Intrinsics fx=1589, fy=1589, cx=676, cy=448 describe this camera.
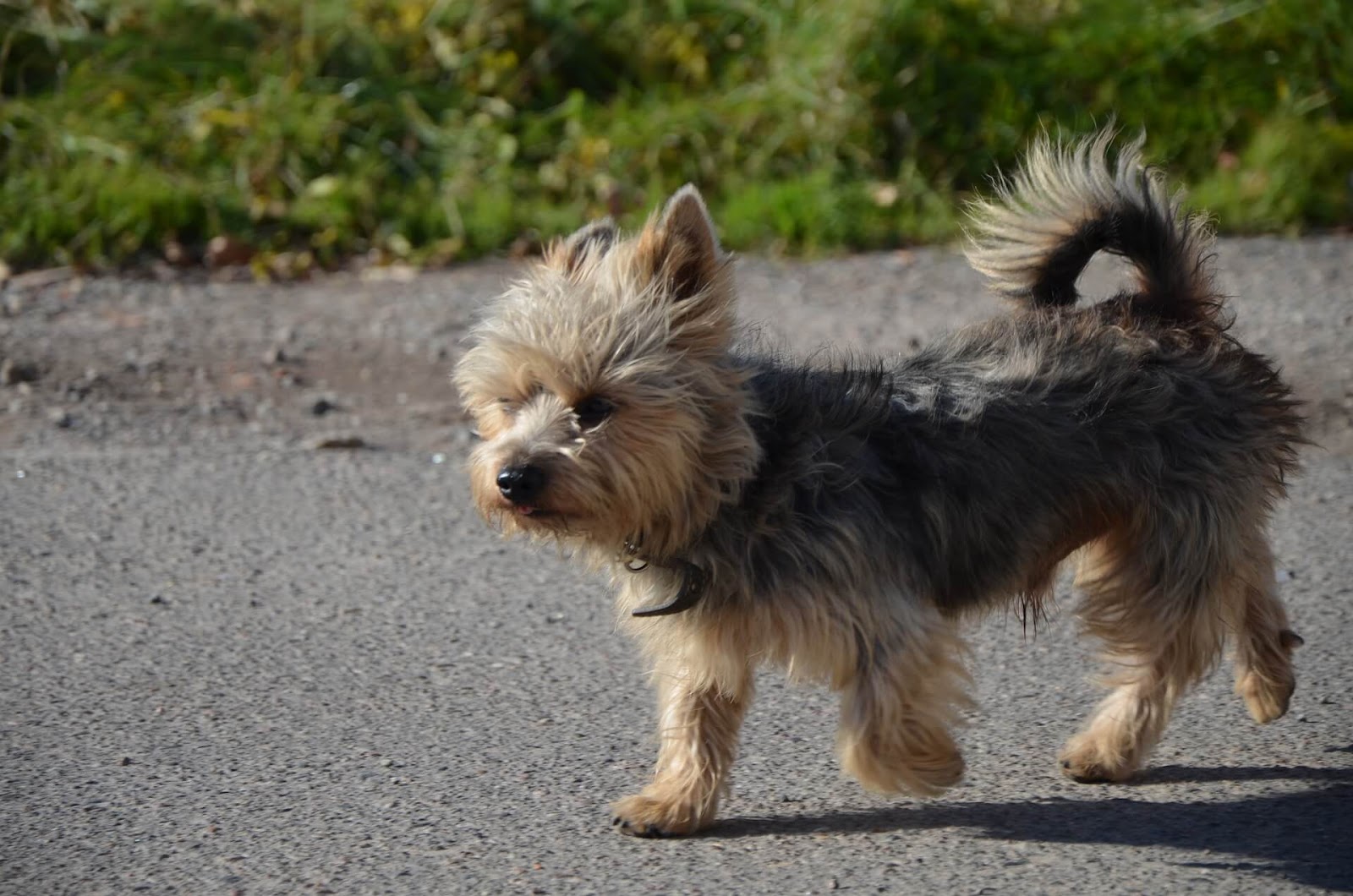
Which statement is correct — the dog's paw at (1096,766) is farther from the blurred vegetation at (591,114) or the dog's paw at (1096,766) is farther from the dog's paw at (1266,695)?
the blurred vegetation at (591,114)

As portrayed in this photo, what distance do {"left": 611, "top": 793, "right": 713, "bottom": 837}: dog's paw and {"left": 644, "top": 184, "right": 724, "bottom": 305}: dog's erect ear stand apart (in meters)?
1.20

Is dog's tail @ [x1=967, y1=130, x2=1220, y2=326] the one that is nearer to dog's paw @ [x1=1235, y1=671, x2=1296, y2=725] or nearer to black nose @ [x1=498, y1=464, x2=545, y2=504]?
dog's paw @ [x1=1235, y1=671, x2=1296, y2=725]

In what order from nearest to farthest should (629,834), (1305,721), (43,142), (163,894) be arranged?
1. (163,894)
2. (629,834)
3. (1305,721)
4. (43,142)

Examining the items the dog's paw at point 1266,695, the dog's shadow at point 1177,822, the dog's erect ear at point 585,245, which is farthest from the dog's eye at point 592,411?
the dog's paw at point 1266,695

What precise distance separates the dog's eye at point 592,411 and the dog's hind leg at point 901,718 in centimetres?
80

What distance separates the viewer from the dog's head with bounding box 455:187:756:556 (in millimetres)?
3588

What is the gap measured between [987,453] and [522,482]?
3.71 ft

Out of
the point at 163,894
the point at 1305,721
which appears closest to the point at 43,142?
the point at 163,894

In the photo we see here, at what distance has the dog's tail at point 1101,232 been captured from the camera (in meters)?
4.23

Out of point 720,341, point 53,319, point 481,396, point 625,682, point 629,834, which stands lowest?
point 53,319

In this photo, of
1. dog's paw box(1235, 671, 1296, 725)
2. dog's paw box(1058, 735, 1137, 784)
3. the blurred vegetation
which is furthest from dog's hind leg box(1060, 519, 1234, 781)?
the blurred vegetation

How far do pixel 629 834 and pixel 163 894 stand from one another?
3.42 feet

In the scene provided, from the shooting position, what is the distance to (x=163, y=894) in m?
3.41

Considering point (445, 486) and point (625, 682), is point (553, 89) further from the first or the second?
point (625, 682)
